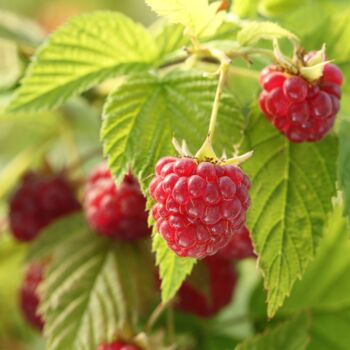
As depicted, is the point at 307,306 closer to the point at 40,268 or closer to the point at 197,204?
the point at 40,268

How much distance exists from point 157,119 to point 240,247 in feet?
0.61

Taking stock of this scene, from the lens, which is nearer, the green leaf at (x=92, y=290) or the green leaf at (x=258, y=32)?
the green leaf at (x=258, y=32)

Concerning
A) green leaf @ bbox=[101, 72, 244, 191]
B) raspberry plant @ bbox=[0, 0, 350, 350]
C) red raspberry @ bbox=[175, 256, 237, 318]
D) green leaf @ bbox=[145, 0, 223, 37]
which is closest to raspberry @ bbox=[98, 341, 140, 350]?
raspberry plant @ bbox=[0, 0, 350, 350]

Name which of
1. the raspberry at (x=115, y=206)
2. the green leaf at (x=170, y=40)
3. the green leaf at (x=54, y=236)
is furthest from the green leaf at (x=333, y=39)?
the green leaf at (x=54, y=236)

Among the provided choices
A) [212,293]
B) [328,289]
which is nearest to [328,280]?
[328,289]

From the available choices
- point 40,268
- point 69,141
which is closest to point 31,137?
point 69,141

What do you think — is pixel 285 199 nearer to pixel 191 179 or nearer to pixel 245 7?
pixel 191 179

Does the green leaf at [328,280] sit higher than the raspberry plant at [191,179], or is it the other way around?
the raspberry plant at [191,179]

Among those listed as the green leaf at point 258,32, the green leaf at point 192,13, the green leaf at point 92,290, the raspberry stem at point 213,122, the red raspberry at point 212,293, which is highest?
the green leaf at point 192,13

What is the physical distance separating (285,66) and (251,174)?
102 millimetres

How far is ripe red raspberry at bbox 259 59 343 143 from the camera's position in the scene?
0.77m

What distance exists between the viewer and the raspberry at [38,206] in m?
1.15

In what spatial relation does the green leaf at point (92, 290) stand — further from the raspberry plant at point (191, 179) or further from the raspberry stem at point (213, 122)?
the raspberry stem at point (213, 122)

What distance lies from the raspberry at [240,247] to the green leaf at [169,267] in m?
0.14
